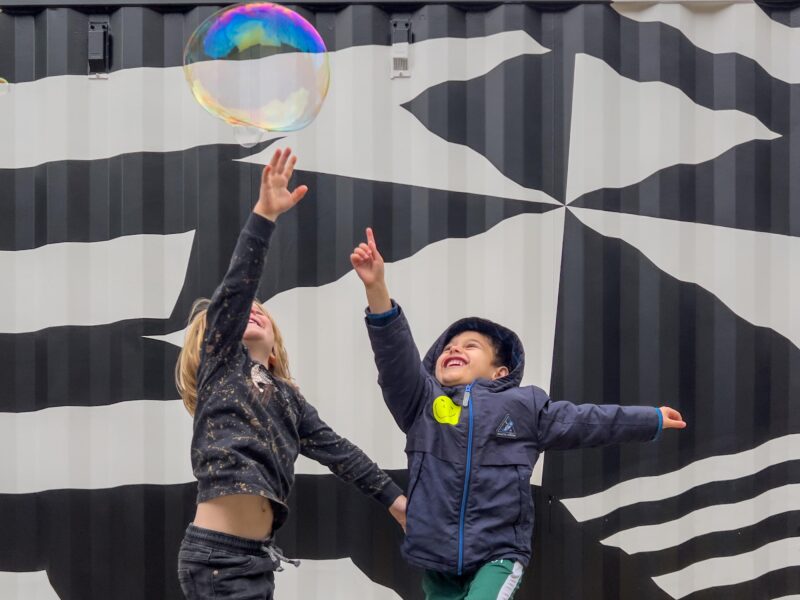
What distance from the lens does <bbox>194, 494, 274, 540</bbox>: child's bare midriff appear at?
225cm

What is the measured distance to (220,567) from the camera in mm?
2211

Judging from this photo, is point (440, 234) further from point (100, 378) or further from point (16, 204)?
point (16, 204)

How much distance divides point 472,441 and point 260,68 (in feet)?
4.38

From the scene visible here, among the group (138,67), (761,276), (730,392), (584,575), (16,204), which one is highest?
(138,67)

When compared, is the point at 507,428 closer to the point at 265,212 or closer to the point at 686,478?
the point at 265,212

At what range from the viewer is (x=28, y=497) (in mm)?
3123

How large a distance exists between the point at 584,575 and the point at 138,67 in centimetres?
270

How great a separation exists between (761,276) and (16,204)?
9.93ft

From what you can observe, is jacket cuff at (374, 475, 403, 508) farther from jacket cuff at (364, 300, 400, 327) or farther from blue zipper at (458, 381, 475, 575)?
jacket cuff at (364, 300, 400, 327)

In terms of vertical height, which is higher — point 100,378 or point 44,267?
point 44,267

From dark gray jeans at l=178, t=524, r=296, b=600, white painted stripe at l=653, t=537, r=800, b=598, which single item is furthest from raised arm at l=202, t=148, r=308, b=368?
white painted stripe at l=653, t=537, r=800, b=598

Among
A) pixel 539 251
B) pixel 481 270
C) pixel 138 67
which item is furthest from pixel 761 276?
pixel 138 67

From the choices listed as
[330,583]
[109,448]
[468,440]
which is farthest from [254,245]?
[330,583]

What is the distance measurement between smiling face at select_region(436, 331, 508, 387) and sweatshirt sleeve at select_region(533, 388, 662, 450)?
0.21 meters
